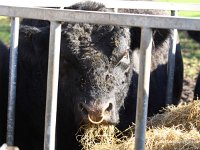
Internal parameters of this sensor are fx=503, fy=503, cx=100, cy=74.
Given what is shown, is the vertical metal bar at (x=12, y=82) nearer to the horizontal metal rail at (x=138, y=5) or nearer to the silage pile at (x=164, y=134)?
the silage pile at (x=164, y=134)

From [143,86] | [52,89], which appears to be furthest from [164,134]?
[52,89]

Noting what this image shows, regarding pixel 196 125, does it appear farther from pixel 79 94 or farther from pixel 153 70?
pixel 153 70

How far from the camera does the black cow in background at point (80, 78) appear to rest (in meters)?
4.58

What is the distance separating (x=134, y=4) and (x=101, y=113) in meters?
2.22

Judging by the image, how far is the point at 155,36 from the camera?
5.74m

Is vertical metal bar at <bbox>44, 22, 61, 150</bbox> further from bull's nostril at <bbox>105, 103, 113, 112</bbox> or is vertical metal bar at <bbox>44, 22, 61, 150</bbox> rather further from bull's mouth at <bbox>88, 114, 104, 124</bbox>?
bull's nostril at <bbox>105, 103, 113, 112</bbox>

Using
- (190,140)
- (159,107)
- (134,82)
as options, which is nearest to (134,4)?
(134,82)

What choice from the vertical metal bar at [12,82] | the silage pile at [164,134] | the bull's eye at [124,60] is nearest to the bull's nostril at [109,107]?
the silage pile at [164,134]

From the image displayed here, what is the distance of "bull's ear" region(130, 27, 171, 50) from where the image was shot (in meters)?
5.45

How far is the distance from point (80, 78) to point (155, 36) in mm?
1351

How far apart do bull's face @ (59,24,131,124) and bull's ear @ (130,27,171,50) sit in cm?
25

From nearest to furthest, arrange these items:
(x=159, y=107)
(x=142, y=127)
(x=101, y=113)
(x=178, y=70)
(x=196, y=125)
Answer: (x=142, y=127) < (x=101, y=113) < (x=196, y=125) < (x=159, y=107) < (x=178, y=70)

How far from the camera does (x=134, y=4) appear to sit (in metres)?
6.10

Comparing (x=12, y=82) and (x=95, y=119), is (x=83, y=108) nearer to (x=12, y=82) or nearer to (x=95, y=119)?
(x=95, y=119)
